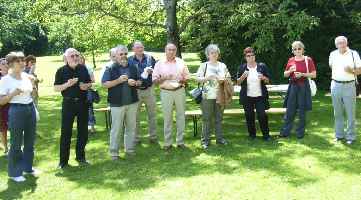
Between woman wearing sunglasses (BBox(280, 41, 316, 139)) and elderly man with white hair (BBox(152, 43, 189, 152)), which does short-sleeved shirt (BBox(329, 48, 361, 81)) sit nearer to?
woman wearing sunglasses (BBox(280, 41, 316, 139))

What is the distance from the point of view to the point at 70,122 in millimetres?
7816

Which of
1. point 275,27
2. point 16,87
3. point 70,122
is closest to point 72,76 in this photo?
point 70,122

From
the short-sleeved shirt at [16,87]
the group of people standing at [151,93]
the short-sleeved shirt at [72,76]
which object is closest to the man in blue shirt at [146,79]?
the group of people standing at [151,93]

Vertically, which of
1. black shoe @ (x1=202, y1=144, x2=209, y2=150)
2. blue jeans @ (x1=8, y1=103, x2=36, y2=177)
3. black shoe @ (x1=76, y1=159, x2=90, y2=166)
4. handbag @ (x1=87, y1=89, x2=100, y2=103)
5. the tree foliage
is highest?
the tree foliage

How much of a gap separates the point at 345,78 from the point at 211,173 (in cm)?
291

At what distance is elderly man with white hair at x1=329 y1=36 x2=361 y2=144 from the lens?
8.44 metres

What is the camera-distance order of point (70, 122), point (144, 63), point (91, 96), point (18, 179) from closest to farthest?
point (18, 179) → point (70, 122) → point (91, 96) → point (144, 63)

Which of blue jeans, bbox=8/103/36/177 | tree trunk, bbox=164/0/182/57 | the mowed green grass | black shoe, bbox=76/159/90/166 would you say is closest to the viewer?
the mowed green grass

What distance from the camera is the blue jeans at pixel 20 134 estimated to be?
281 inches

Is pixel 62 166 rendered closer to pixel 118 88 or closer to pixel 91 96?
pixel 91 96

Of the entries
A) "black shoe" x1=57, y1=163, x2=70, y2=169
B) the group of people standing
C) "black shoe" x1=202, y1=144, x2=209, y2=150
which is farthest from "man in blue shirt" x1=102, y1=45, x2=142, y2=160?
"black shoe" x1=202, y1=144, x2=209, y2=150

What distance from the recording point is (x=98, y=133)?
11.0 meters

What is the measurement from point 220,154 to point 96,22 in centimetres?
880

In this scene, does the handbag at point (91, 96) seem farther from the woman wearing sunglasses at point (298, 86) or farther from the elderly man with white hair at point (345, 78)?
the elderly man with white hair at point (345, 78)
